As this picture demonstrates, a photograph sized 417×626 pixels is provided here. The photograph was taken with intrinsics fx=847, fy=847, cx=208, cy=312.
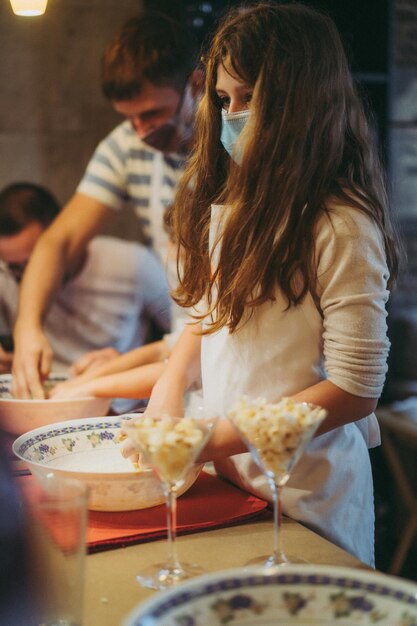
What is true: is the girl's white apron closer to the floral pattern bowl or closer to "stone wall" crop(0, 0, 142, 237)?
the floral pattern bowl

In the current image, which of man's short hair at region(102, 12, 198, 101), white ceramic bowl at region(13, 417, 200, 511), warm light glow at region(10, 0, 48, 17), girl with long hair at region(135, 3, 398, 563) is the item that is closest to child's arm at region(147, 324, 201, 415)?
girl with long hair at region(135, 3, 398, 563)

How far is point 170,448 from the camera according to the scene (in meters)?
1.14

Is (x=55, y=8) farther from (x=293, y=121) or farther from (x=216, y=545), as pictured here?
(x=216, y=545)

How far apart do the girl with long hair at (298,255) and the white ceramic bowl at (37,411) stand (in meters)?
0.36

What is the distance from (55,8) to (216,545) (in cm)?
316

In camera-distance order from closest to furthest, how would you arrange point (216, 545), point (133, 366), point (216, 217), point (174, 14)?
point (216, 545)
point (216, 217)
point (133, 366)
point (174, 14)

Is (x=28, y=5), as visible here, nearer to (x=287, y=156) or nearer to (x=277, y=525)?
(x=287, y=156)

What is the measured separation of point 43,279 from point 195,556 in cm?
197

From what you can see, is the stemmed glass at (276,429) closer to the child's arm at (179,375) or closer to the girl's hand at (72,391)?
the child's arm at (179,375)

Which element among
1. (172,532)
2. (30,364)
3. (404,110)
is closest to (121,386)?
(30,364)

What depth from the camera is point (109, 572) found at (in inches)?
50.0

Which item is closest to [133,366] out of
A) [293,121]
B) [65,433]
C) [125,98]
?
[65,433]

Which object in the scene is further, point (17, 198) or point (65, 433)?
point (17, 198)

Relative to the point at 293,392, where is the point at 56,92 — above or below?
above
